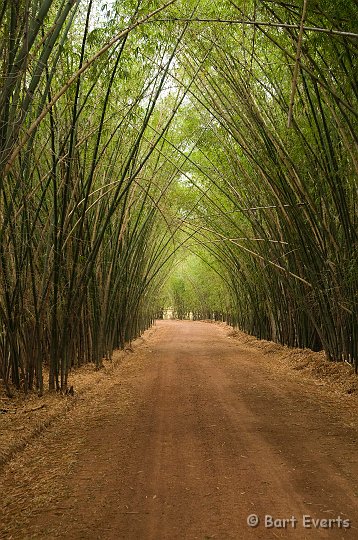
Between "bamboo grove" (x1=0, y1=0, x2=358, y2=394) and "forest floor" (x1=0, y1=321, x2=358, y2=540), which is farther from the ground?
"bamboo grove" (x1=0, y1=0, x2=358, y2=394)

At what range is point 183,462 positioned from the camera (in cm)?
279

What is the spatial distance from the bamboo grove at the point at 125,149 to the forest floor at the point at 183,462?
34.9 inches

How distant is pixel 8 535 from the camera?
1972mm

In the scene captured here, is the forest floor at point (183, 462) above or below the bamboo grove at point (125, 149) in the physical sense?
below

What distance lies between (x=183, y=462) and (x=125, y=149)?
5.21m

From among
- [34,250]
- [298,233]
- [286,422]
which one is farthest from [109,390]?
[298,233]

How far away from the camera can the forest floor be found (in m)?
2.05

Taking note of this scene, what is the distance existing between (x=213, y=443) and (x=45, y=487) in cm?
105

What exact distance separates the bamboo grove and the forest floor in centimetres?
89

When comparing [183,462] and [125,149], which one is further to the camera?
[125,149]

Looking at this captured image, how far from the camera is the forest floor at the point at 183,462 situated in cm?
205

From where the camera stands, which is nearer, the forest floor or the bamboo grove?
the forest floor

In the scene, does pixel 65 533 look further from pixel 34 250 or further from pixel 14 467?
pixel 34 250

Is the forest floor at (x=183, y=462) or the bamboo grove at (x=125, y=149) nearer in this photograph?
the forest floor at (x=183, y=462)
